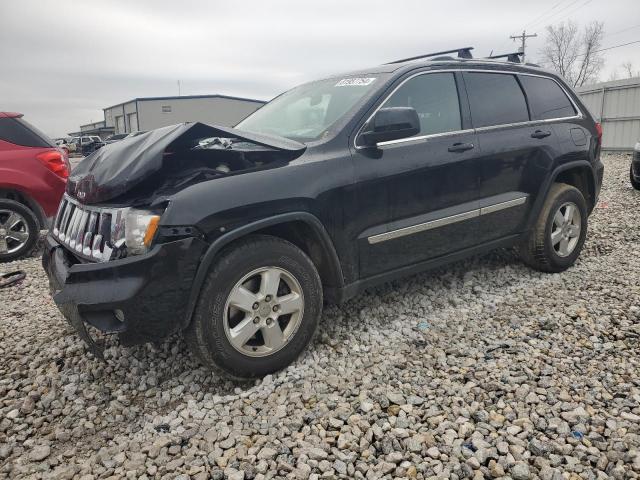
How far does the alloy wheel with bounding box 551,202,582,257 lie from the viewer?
436cm

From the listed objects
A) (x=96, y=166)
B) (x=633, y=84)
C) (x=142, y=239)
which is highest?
(x=633, y=84)

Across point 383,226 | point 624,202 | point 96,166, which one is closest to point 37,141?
point 96,166

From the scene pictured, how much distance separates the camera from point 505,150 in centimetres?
383

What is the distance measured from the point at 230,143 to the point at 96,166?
0.85 metres

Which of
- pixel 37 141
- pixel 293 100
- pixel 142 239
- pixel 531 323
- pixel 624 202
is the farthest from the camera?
pixel 624 202

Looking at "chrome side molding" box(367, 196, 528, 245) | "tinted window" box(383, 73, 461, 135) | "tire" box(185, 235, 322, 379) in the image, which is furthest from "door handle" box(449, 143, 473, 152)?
"tire" box(185, 235, 322, 379)

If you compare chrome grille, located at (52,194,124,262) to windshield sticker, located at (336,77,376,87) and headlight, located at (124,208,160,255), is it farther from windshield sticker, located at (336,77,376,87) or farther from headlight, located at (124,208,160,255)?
windshield sticker, located at (336,77,376,87)

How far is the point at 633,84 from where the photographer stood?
1581cm

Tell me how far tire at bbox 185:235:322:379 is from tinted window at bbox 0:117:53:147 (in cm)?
474

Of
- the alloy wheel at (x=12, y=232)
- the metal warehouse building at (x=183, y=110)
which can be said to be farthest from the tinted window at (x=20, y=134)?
the metal warehouse building at (x=183, y=110)

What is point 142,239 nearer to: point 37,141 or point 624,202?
point 37,141

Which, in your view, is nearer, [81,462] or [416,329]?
[81,462]

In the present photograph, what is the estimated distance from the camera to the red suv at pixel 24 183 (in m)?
5.84

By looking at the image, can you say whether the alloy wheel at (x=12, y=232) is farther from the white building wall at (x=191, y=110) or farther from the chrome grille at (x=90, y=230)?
the white building wall at (x=191, y=110)
